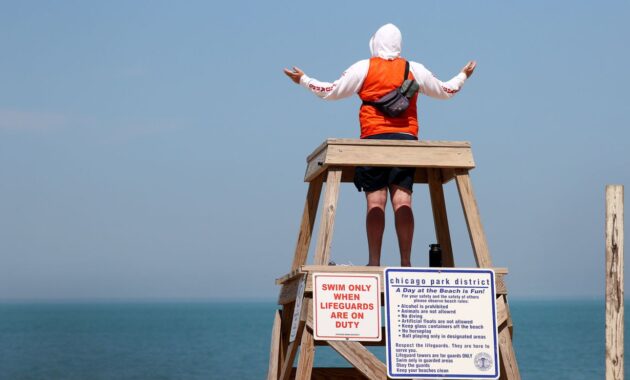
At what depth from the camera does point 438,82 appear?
607 inches

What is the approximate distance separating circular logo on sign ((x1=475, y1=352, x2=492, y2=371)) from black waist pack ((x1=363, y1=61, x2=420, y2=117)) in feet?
8.49

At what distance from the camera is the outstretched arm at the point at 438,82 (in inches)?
603

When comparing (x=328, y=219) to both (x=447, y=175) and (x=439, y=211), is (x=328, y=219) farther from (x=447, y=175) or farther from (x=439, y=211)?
(x=439, y=211)

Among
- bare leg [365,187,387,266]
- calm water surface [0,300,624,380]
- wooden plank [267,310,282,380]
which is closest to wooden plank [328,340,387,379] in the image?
bare leg [365,187,387,266]

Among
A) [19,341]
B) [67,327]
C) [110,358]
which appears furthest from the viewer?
[67,327]

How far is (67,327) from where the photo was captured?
5492 inches

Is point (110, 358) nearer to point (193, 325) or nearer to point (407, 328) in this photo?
point (193, 325)

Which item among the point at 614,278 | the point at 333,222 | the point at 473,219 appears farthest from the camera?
the point at 614,278

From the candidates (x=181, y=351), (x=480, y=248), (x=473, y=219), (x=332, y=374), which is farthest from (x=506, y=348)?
(x=181, y=351)

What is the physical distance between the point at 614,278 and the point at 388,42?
334 centimetres

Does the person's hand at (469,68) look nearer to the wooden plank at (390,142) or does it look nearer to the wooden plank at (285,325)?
the wooden plank at (390,142)

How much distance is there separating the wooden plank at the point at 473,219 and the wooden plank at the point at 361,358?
1420mm

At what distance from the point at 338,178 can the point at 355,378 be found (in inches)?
159

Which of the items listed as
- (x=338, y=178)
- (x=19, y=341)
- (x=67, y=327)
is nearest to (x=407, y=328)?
(x=338, y=178)
